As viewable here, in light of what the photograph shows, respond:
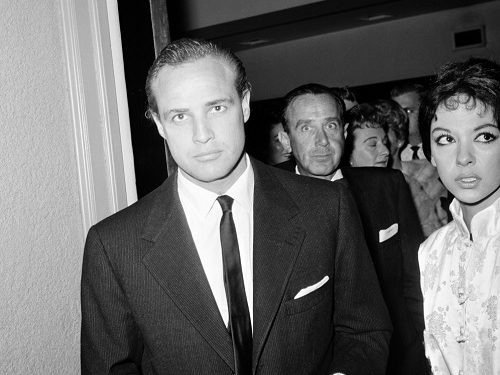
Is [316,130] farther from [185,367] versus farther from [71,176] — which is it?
[185,367]

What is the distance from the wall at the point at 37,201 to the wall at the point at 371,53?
6707mm

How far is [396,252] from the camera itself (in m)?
2.51

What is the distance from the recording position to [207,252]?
147cm

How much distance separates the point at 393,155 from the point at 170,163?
171 cm

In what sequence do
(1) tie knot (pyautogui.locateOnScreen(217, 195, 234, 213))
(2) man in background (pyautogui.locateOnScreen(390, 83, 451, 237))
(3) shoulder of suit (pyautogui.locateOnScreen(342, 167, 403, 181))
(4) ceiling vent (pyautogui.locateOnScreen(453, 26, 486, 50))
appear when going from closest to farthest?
1. (1) tie knot (pyautogui.locateOnScreen(217, 195, 234, 213))
2. (3) shoulder of suit (pyautogui.locateOnScreen(342, 167, 403, 181))
3. (2) man in background (pyautogui.locateOnScreen(390, 83, 451, 237))
4. (4) ceiling vent (pyautogui.locateOnScreen(453, 26, 486, 50))

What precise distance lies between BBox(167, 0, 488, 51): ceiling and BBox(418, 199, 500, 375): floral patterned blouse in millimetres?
4703

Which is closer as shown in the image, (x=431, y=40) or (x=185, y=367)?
(x=185, y=367)

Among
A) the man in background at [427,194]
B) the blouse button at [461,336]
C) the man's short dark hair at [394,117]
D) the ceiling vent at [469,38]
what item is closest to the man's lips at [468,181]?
the blouse button at [461,336]

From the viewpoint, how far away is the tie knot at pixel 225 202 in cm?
146

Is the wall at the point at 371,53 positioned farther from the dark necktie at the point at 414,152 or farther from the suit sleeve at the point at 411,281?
the suit sleeve at the point at 411,281

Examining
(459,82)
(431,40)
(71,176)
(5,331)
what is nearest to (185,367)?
(5,331)

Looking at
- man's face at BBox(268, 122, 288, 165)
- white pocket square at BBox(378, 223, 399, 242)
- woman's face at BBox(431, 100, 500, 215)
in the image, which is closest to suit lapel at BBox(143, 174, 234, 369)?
woman's face at BBox(431, 100, 500, 215)

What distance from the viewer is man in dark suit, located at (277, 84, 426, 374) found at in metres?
2.46

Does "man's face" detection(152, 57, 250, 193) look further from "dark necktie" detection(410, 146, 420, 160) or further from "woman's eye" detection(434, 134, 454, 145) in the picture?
"dark necktie" detection(410, 146, 420, 160)
